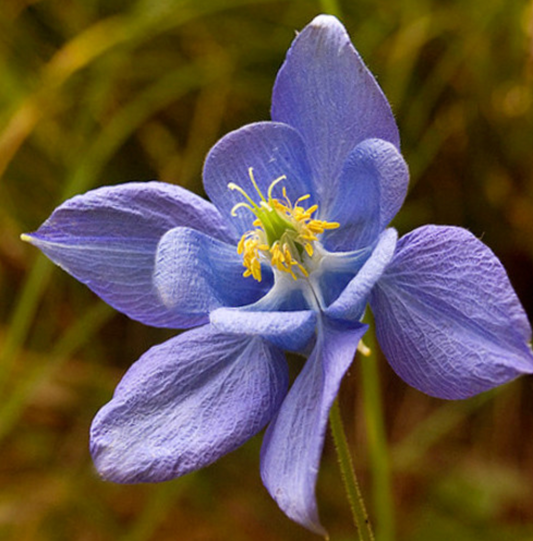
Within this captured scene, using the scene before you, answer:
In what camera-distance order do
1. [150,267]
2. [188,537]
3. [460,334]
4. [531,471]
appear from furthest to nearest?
[188,537] → [531,471] → [150,267] → [460,334]

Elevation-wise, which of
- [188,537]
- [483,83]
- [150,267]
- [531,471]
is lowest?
[531,471]

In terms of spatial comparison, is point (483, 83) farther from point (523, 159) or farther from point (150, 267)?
point (150, 267)

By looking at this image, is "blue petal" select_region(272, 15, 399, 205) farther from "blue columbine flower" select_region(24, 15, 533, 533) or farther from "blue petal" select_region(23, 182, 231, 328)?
"blue petal" select_region(23, 182, 231, 328)

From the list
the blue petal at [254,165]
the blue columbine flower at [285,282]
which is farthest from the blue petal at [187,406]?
the blue petal at [254,165]

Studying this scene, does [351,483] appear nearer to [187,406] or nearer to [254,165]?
[187,406]

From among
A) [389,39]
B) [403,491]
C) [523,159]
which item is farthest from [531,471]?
[389,39]

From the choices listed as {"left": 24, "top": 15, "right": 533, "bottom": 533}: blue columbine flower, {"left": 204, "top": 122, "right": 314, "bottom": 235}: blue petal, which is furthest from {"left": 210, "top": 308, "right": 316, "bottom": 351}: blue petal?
{"left": 204, "top": 122, "right": 314, "bottom": 235}: blue petal

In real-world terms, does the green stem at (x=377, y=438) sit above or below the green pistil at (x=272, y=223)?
below

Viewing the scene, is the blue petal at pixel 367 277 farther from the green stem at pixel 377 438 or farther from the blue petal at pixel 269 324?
the green stem at pixel 377 438
